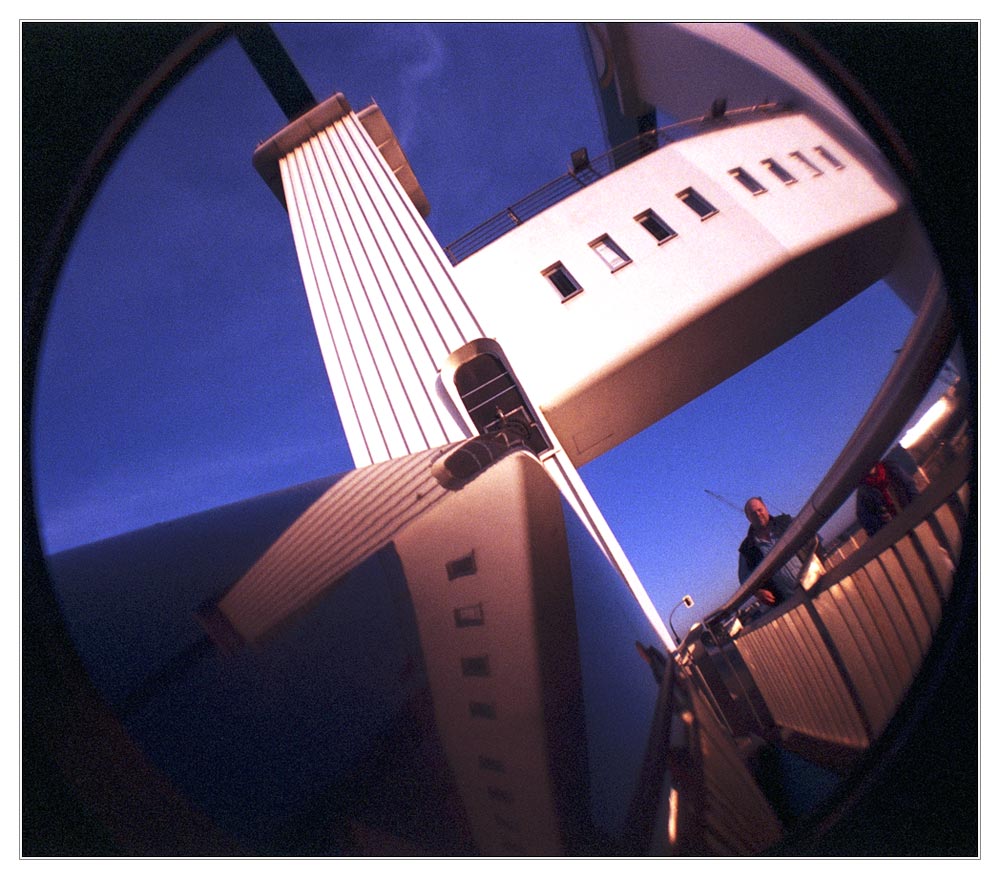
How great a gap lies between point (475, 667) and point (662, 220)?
716 centimetres

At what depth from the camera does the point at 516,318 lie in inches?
225

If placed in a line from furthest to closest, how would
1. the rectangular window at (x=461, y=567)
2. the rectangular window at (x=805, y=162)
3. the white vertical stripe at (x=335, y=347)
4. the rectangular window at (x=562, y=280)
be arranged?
the rectangular window at (x=805, y=162)
the rectangular window at (x=562, y=280)
the white vertical stripe at (x=335, y=347)
the rectangular window at (x=461, y=567)

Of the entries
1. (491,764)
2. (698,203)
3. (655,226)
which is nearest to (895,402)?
(491,764)

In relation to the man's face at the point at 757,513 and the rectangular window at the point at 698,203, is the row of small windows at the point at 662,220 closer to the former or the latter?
the rectangular window at the point at 698,203

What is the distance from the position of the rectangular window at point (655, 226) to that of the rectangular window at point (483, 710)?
683 cm

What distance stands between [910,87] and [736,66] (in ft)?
27.2

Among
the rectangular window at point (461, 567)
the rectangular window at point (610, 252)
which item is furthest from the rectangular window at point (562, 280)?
the rectangular window at point (461, 567)

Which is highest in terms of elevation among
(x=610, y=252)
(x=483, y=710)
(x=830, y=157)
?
(x=830, y=157)

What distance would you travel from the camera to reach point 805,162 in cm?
654

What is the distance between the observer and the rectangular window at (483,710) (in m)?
0.56

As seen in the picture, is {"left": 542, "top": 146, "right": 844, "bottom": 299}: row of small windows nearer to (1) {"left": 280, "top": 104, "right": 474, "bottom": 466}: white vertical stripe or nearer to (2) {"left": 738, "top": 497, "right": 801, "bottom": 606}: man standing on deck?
(1) {"left": 280, "top": 104, "right": 474, "bottom": 466}: white vertical stripe

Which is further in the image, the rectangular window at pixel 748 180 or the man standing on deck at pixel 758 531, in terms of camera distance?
the rectangular window at pixel 748 180

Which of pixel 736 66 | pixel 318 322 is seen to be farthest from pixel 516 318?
pixel 736 66

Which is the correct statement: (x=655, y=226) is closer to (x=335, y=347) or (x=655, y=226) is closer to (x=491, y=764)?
(x=335, y=347)
